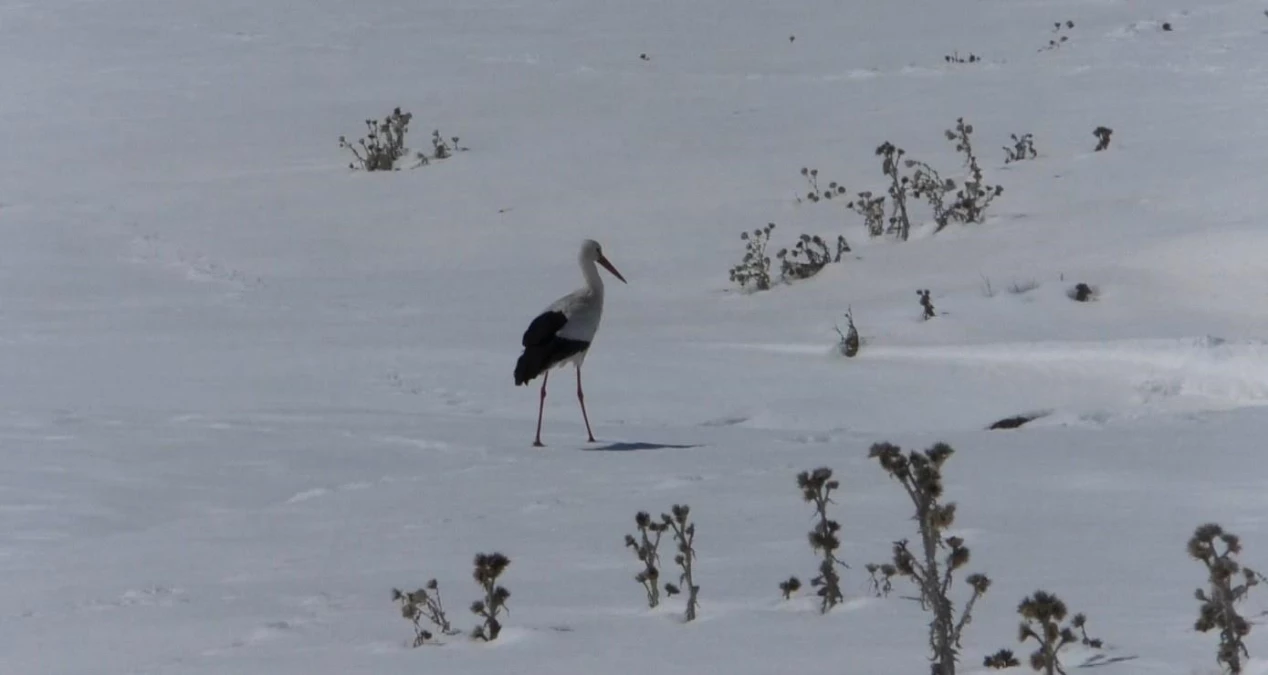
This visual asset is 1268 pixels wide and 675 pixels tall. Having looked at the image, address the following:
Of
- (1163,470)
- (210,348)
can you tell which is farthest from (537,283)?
(1163,470)

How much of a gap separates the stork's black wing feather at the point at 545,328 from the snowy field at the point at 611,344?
0.56 meters

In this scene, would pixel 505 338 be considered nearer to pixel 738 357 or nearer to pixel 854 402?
pixel 738 357

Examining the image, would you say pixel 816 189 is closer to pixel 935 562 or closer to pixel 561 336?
pixel 561 336

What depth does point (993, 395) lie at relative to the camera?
10.6m

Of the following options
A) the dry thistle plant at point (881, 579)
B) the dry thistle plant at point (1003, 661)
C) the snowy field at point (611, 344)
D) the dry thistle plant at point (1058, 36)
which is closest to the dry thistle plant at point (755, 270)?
the snowy field at point (611, 344)

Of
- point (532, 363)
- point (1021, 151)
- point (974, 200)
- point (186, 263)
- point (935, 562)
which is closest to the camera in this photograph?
point (935, 562)

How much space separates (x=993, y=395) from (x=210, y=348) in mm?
5395

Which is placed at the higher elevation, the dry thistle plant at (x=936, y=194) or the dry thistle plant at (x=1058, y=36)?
the dry thistle plant at (x=1058, y=36)

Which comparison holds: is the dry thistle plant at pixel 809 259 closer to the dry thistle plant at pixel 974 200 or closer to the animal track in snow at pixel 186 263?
the dry thistle plant at pixel 974 200

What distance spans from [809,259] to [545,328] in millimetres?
5148

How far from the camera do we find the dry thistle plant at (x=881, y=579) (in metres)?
4.86

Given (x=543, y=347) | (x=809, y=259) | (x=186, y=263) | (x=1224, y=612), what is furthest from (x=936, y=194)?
(x=1224, y=612)

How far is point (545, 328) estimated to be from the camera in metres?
10.1

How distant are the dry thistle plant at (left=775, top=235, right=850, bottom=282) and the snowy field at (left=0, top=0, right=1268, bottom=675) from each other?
197 millimetres
